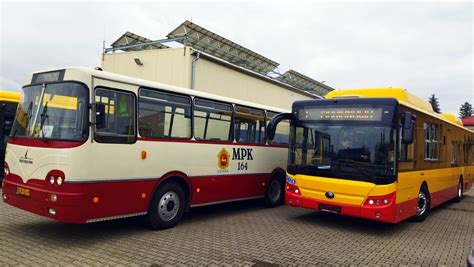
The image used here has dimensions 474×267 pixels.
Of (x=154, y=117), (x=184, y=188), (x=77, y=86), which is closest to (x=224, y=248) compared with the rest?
(x=184, y=188)

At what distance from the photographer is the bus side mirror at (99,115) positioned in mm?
6090

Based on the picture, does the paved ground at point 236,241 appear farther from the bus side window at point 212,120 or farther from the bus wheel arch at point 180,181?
the bus side window at point 212,120

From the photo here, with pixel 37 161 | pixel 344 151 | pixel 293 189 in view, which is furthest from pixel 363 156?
pixel 37 161

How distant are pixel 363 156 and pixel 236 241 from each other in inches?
120

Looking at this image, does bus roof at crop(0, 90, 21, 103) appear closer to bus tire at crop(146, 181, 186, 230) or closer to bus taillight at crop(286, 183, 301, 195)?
bus tire at crop(146, 181, 186, 230)

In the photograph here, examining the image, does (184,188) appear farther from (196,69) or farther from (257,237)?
(196,69)

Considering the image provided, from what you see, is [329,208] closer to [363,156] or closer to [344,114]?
[363,156]

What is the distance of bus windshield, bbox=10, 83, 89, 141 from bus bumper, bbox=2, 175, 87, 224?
829 millimetres

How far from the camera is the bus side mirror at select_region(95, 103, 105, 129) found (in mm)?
6090

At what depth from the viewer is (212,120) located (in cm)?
866

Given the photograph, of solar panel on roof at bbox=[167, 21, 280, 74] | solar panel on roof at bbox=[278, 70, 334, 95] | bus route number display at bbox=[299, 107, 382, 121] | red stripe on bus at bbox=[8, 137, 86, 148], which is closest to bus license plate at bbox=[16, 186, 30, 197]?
red stripe on bus at bbox=[8, 137, 86, 148]

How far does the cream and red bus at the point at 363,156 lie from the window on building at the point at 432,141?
0.03m

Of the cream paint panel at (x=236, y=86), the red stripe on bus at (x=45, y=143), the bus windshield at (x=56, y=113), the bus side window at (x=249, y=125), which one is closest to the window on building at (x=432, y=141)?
the bus side window at (x=249, y=125)

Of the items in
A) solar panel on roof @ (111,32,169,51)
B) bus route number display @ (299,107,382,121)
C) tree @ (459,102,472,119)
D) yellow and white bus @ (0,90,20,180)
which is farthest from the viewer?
tree @ (459,102,472,119)
